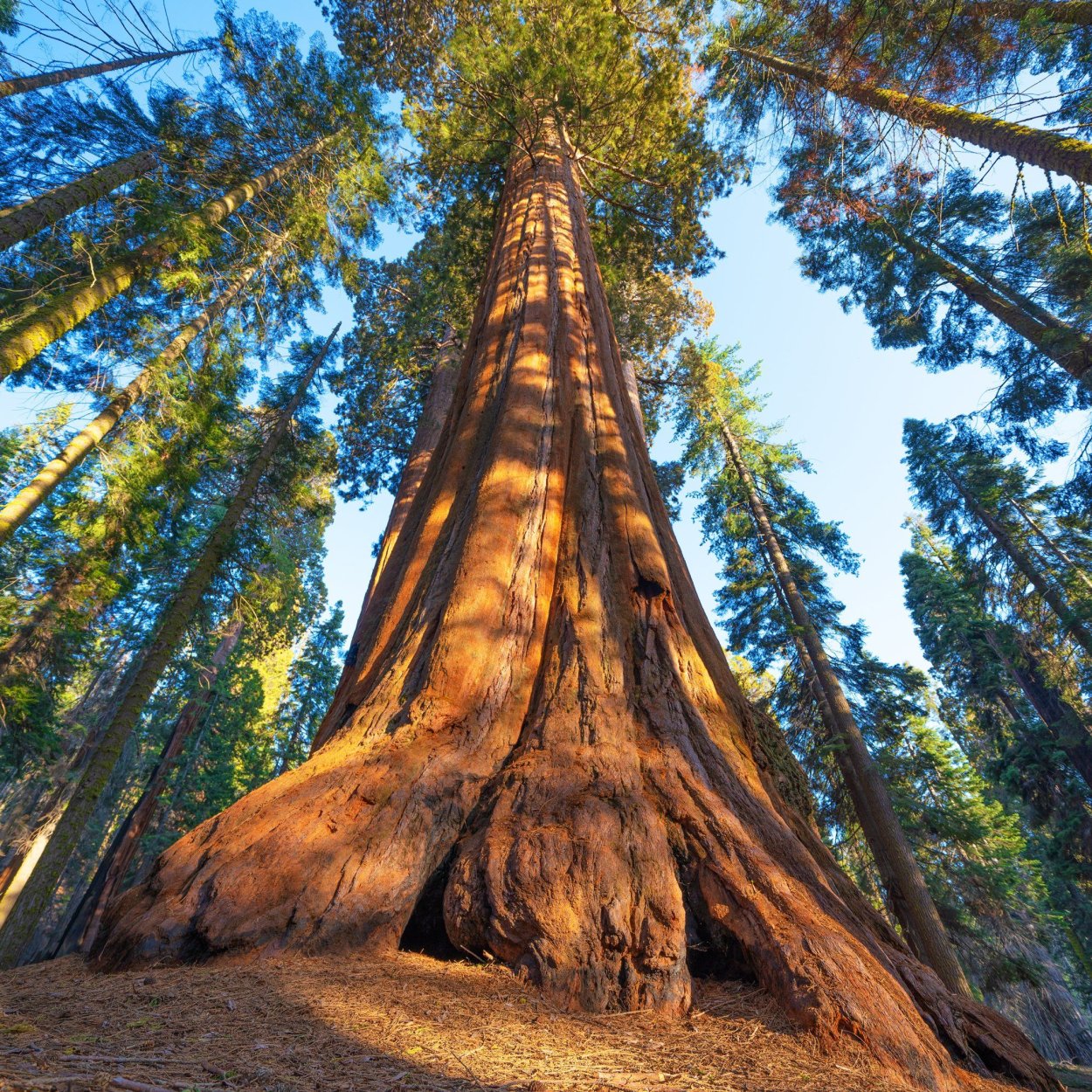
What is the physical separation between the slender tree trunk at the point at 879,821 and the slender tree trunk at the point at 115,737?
9720mm

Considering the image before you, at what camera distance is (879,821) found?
7.76 meters

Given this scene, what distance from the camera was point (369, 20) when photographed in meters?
8.49

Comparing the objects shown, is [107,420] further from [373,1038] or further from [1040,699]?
[1040,699]

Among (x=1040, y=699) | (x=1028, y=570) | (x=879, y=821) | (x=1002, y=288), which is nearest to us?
(x=879, y=821)

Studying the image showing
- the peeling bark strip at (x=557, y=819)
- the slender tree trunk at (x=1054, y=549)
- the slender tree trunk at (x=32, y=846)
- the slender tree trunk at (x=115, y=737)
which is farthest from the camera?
the slender tree trunk at (x=1054, y=549)

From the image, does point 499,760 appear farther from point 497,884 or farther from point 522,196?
point 522,196

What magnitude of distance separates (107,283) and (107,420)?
1.94 metres

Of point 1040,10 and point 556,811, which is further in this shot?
point 1040,10

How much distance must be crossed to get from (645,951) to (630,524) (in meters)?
1.92

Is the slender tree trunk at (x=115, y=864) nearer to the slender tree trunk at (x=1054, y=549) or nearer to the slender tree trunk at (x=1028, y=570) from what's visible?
the slender tree trunk at (x=1028, y=570)

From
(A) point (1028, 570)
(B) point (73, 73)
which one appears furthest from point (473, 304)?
(A) point (1028, 570)

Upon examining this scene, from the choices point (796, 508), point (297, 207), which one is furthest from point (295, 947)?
point (796, 508)

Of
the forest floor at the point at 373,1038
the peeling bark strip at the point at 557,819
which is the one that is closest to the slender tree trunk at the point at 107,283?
the peeling bark strip at the point at 557,819

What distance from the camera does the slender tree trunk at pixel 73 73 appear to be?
8258mm
